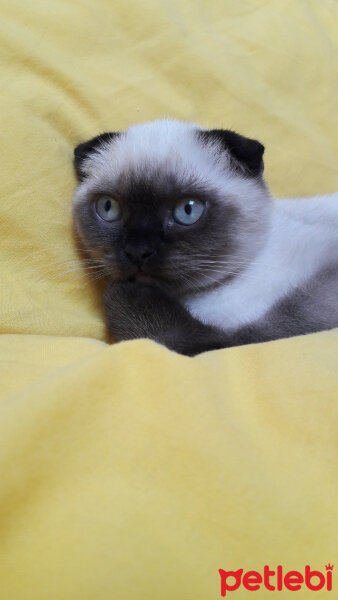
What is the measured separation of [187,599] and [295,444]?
0.84 ft

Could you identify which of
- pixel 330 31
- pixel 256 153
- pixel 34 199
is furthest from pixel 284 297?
pixel 330 31

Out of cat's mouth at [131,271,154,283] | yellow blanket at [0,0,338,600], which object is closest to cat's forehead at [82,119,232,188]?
yellow blanket at [0,0,338,600]

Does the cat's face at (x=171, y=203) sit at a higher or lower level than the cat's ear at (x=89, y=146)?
lower

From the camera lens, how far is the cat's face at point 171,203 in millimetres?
1171

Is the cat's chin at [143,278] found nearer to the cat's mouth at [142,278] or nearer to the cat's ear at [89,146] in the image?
the cat's mouth at [142,278]

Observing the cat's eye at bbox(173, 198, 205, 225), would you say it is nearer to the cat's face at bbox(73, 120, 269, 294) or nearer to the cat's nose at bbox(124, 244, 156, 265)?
the cat's face at bbox(73, 120, 269, 294)

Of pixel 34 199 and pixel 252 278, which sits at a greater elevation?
pixel 34 199

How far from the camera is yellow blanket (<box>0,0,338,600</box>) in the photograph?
1.97ft

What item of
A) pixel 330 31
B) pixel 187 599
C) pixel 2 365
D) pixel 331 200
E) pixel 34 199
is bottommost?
pixel 187 599

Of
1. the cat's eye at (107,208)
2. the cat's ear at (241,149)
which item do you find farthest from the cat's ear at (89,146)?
the cat's ear at (241,149)

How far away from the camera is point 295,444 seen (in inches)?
28.1

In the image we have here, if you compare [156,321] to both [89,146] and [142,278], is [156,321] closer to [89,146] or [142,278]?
[142,278]

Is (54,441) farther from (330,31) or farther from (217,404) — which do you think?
(330,31)

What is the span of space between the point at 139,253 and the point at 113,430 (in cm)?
53
